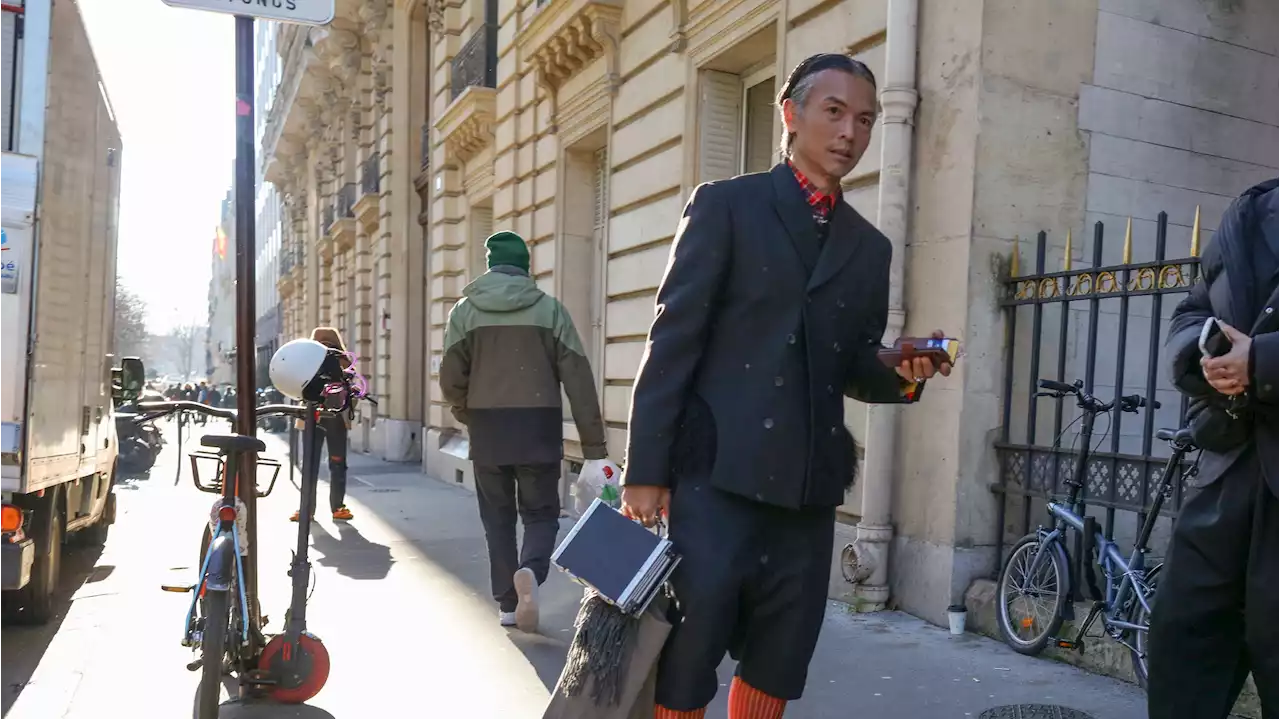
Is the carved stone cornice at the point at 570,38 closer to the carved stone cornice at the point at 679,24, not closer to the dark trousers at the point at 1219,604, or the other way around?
the carved stone cornice at the point at 679,24

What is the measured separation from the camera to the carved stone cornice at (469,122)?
12562mm

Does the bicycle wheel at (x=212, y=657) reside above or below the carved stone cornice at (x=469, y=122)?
below

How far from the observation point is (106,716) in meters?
3.87

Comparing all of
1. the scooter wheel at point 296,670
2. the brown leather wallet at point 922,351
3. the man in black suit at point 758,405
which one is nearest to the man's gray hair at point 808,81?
the man in black suit at point 758,405

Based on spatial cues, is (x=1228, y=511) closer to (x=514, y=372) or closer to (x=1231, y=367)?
Result: (x=1231, y=367)

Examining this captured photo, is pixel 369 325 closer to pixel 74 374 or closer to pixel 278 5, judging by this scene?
pixel 74 374

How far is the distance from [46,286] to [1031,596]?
203 inches

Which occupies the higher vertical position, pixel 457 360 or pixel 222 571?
pixel 457 360

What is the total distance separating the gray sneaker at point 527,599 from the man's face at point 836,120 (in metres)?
3.21

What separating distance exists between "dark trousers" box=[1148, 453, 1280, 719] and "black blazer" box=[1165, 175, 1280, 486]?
65mm

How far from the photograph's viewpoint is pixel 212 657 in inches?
131

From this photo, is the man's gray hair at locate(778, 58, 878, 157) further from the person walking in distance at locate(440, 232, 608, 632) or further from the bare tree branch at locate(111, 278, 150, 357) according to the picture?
the bare tree branch at locate(111, 278, 150, 357)

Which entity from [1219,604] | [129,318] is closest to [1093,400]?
[1219,604]

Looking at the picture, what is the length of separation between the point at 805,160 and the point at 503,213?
404 inches
